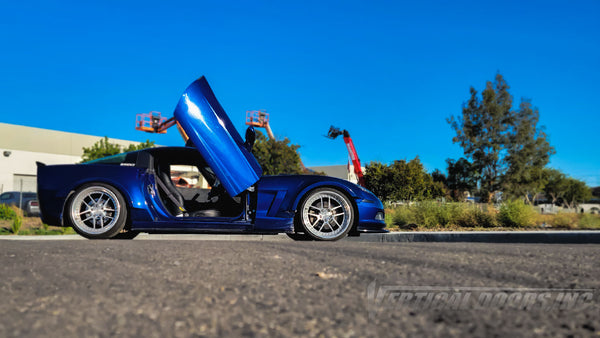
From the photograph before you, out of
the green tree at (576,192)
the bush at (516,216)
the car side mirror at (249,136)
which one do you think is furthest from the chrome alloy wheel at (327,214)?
the green tree at (576,192)

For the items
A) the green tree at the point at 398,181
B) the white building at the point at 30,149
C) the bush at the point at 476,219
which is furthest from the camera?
the white building at the point at 30,149

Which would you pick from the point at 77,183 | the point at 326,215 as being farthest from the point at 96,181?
the point at 326,215

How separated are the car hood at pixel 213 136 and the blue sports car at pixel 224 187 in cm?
1

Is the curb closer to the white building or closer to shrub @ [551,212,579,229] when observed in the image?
shrub @ [551,212,579,229]

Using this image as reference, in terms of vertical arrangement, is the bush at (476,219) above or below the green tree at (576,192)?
below

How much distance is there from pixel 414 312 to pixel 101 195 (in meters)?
4.16

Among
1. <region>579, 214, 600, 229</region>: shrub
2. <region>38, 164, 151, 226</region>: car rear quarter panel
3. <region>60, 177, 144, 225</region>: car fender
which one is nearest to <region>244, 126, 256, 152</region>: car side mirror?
<region>38, 164, 151, 226</region>: car rear quarter panel

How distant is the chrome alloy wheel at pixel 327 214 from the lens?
4.90m

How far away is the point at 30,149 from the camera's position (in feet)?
114

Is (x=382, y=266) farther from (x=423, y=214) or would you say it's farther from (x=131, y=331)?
(x=423, y=214)

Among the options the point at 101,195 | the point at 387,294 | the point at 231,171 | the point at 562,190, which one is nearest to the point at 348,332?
the point at 387,294

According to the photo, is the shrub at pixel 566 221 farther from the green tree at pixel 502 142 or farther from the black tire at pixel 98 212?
the green tree at pixel 502 142

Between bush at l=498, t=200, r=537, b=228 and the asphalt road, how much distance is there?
8.23m

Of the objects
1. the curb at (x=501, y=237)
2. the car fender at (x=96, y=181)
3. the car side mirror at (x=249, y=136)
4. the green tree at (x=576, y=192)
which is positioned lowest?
the curb at (x=501, y=237)
